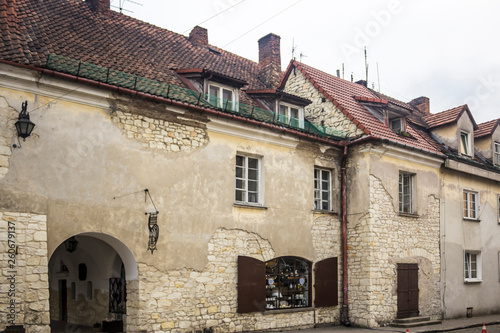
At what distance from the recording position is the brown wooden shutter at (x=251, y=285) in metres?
13.3

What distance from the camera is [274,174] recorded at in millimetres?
14648

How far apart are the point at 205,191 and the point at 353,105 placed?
Result: 7.23 m

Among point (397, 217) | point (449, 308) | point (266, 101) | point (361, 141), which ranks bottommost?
point (449, 308)

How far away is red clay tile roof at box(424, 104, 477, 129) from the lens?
19.7 metres

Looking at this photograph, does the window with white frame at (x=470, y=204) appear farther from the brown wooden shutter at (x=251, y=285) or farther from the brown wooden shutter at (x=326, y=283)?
the brown wooden shutter at (x=251, y=285)

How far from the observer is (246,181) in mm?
14148

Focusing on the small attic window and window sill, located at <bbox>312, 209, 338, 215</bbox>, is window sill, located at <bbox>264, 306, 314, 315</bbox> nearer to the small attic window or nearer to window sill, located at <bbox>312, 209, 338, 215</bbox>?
window sill, located at <bbox>312, 209, 338, 215</bbox>

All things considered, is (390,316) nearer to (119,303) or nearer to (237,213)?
(237,213)

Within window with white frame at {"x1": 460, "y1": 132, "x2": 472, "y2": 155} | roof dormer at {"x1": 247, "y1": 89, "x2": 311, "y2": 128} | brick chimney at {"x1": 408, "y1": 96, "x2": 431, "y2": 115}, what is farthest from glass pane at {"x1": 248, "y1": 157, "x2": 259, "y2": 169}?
brick chimney at {"x1": 408, "y1": 96, "x2": 431, "y2": 115}

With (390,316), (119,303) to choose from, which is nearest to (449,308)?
(390,316)

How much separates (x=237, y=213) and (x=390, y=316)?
5955mm

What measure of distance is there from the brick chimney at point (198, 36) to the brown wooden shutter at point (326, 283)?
30.4ft

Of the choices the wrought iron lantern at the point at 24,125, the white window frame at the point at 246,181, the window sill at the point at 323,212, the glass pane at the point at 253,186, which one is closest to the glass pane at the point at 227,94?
the white window frame at the point at 246,181

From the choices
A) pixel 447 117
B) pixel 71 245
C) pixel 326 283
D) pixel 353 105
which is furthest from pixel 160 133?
pixel 447 117
